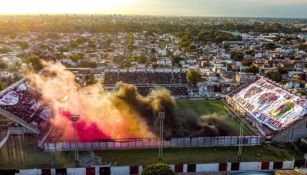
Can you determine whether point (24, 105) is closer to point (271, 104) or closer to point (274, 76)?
point (271, 104)

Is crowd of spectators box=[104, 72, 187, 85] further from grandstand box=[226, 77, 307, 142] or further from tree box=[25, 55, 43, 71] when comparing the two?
tree box=[25, 55, 43, 71]

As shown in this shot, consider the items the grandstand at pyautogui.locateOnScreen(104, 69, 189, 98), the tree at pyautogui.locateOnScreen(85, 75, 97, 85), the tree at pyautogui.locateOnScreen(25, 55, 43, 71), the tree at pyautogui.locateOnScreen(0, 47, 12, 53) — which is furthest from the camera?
the tree at pyautogui.locateOnScreen(0, 47, 12, 53)

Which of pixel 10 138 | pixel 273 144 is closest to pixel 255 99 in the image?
pixel 273 144

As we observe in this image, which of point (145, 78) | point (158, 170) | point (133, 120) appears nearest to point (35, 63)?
point (145, 78)

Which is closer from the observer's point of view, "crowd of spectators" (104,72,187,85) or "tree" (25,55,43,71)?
"crowd of spectators" (104,72,187,85)

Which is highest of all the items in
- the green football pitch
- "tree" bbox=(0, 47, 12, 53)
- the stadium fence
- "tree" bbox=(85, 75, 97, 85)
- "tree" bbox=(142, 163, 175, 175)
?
"tree" bbox=(142, 163, 175, 175)

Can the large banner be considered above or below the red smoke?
above

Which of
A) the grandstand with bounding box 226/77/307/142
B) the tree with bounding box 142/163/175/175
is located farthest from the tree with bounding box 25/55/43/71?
the tree with bounding box 142/163/175/175
